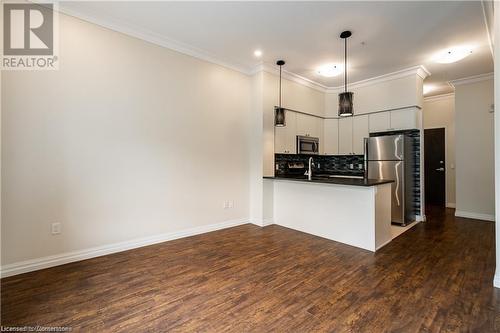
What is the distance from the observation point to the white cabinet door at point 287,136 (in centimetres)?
472

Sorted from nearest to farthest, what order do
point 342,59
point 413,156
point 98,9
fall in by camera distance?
1. point 98,9
2. point 342,59
3. point 413,156

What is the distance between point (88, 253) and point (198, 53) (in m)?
3.27

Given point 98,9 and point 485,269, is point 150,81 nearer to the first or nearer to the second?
point 98,9

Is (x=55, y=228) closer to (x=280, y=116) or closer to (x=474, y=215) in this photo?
(x=280, y=116)

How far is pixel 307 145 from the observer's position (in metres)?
5.35

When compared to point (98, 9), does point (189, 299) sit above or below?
below

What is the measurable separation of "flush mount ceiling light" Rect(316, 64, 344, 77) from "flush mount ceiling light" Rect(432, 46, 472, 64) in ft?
4.94

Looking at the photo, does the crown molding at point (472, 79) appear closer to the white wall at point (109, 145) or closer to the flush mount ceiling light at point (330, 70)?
the flush mount ceiling light at point (330, 70)

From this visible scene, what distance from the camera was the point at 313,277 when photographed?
248 cm

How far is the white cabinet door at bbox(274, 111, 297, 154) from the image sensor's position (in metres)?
4.72

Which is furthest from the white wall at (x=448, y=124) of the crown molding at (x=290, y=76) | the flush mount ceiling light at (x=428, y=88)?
the crown molding at (x=290, y=76)

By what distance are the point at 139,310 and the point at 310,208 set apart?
281 centimetres

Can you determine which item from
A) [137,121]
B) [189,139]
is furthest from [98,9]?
[189,139]

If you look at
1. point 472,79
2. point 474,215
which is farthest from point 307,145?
point 474,215
